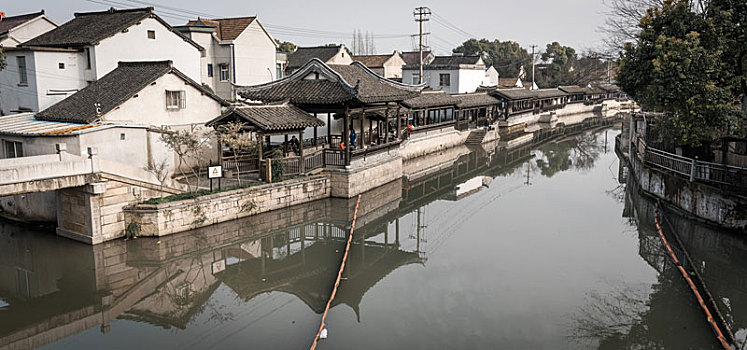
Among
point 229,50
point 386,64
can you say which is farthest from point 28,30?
point 386,64

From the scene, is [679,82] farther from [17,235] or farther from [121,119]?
[17,235]

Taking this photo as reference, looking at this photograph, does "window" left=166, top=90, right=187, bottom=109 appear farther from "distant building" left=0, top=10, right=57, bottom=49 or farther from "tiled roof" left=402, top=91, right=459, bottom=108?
"tiled roof" left=402, top=91, right=459, bottom=108

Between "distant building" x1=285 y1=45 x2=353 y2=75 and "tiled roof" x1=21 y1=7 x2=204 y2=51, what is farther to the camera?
"distant building" x1=285 y1=45 x2=353 y2=75

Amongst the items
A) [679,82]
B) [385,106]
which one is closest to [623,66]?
[679,82]

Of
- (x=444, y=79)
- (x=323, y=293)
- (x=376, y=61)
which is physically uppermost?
(x=376, y=61)

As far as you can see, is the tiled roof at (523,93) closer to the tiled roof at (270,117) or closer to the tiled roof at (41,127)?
the tiled roof at (270,117)

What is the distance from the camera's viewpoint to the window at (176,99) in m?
21.7

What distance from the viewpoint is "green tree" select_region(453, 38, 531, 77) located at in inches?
3455

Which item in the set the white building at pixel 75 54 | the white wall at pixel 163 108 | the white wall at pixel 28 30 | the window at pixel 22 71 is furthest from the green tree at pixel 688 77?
the white wall at pixel 28 30

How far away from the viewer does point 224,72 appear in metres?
36.7

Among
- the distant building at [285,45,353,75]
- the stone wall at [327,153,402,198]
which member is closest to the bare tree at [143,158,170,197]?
the stone wall at [327,153,402,198]

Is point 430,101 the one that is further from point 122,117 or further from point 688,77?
point 122,117

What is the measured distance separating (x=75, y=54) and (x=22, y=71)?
232 cm

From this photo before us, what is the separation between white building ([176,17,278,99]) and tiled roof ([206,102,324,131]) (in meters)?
14.9
